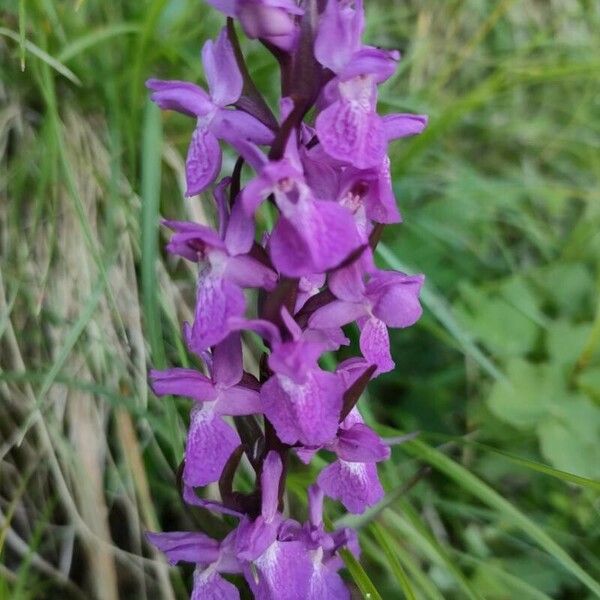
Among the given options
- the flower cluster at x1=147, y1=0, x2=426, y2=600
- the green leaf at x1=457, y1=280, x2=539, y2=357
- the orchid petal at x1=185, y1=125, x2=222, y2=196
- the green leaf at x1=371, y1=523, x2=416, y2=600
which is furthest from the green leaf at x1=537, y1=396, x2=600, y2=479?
the orchid petal at x1=185, y1=125, x2=222, y2=196

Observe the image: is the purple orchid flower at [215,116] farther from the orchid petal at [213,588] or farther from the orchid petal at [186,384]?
the orchid petal at [213,588]

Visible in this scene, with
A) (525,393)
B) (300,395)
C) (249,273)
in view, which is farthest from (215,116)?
(525,393)

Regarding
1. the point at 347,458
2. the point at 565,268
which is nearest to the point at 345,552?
the point at 347,458

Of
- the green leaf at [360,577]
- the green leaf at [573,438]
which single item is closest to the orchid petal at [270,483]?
the green leaf at [360,577]

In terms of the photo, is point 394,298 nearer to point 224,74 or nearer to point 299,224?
point 299,224

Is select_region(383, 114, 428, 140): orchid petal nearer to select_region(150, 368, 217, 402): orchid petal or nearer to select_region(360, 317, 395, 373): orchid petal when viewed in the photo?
select_region(360, 317, 395, 373): orchid petal

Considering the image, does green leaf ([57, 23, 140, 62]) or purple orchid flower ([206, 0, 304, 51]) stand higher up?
purple orchid flower ([206, 0, 304, 51])
